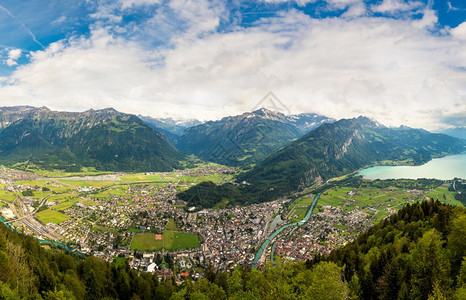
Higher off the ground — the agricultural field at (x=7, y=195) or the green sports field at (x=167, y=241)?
the agricultural field at (x=7, y=195)

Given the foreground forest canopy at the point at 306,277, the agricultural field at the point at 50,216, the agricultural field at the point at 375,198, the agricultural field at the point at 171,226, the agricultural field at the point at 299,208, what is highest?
the foreground forest canopy at the point at 306,277

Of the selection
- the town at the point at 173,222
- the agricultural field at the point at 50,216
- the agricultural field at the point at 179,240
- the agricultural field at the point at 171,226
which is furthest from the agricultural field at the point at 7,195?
the agricultural field at the point at 179,240

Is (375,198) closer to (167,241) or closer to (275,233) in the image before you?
(275,233)

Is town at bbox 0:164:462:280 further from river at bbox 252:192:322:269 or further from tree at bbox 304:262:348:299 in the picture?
tree at bbox 304:262:348:299

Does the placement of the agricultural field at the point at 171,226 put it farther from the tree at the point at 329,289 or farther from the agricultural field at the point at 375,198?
the tree at the point at 329,289

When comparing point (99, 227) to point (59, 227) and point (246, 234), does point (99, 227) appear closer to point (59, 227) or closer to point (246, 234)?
point (59, 227)

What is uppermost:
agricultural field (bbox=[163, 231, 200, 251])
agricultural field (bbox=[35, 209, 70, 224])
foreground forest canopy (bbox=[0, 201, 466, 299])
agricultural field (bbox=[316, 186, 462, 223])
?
foreground forest canopy (bbox=[0, 201, 466, 299])

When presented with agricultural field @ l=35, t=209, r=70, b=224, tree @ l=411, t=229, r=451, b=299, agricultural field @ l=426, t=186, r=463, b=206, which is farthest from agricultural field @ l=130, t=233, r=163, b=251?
agricultural field @ l=426, t=186, r=463, b=206

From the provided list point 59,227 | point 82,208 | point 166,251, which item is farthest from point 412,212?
point 82,208
